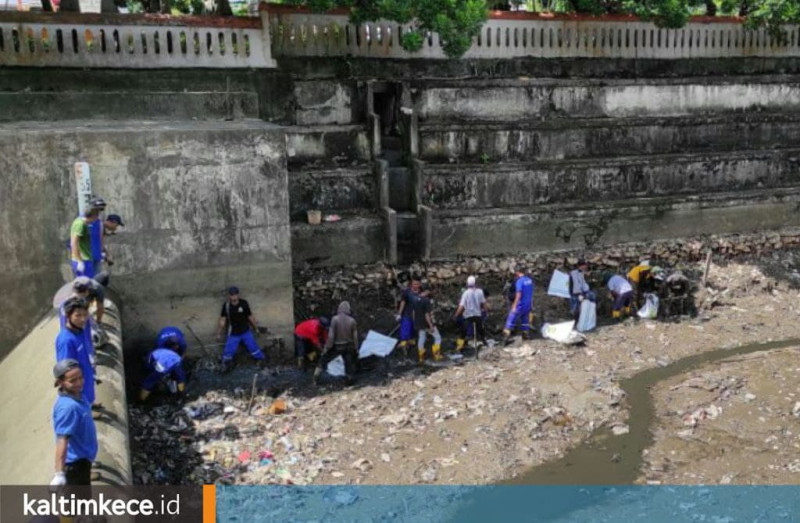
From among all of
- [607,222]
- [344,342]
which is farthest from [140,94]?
[607,222]

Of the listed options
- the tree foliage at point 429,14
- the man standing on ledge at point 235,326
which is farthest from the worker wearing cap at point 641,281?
the man standing on ledge at point 235,326

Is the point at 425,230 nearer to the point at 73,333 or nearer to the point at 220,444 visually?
the point at 220,444

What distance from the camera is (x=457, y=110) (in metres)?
13.5

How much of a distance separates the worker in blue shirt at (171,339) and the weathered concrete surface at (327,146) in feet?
14.2

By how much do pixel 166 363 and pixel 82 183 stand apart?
2.48 meters

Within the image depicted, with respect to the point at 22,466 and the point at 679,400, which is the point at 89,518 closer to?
the point at 22,466

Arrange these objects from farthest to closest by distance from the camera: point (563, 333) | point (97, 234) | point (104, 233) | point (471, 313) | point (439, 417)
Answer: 1. point (563, 333)
2. point (471, 313)
3. point (439, 417)
4. point (104, 233)
5. point (97, 234)

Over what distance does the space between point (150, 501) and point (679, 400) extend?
22.7ft

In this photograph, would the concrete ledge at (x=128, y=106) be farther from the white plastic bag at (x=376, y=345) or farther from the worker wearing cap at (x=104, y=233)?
the white plastic bag at (x=376, y=345)

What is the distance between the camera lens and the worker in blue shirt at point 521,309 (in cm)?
1150

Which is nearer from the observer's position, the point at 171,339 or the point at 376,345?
the point at 171,339

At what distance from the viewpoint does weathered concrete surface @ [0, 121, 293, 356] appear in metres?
8.82

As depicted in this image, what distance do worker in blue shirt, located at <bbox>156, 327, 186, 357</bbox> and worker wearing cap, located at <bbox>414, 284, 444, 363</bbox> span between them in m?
3.41

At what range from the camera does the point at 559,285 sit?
12.5 metres
